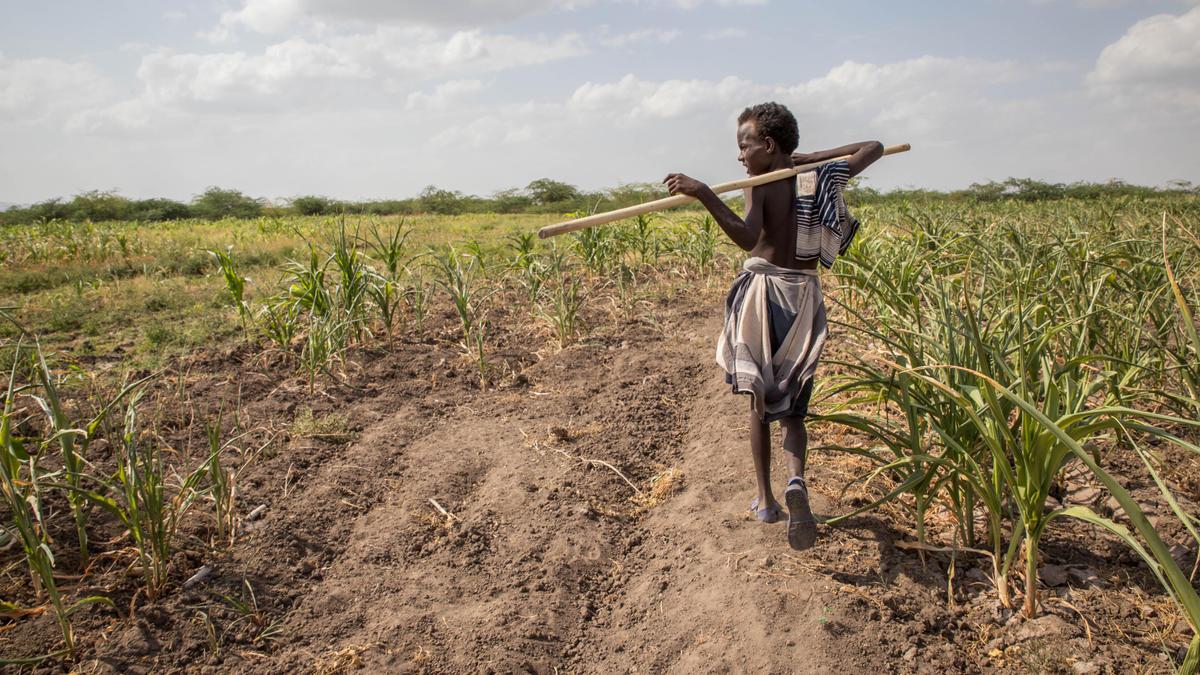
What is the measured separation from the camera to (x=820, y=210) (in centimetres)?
230

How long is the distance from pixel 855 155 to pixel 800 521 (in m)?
1.22

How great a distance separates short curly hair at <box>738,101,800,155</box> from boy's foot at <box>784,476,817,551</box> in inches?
41.7

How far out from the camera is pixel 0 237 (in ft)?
30.3

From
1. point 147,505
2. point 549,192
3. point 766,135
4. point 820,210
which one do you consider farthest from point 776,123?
point 549,192

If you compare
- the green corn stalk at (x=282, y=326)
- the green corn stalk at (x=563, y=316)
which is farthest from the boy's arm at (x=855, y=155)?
the green corn stalk at (x=282, y=326)

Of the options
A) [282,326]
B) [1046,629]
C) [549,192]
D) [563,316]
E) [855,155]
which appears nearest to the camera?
[1046,629]

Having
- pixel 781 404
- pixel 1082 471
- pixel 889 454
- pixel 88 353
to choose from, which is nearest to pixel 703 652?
pixel 781 404

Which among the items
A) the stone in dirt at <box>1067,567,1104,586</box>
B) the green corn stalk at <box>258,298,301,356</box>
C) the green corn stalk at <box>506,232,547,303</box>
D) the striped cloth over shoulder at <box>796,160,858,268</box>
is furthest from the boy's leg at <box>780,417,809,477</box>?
the green corn stalk at <box>506,232,547,303</box>

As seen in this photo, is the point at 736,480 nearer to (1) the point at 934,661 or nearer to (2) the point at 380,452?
(1) the point at 934,661

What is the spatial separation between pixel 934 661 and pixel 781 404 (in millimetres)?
784

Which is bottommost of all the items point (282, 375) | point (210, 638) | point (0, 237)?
point (210, 638)

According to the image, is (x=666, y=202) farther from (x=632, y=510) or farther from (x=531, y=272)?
(x=531, y=272)

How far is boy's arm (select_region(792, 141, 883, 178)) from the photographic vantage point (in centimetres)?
247

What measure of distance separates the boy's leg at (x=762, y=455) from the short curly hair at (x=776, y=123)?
2.76 feet
